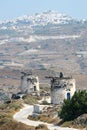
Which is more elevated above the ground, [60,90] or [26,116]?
[60,90]

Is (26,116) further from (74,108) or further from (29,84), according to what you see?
(29,84)

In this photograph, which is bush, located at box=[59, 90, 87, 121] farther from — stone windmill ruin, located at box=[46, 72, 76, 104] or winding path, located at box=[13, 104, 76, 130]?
stone windmill ruin, located at box=[46, 72, 76, 104]

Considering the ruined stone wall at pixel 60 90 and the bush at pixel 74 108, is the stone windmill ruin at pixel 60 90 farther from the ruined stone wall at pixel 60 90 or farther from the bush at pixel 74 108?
the bush at pixel 74 108

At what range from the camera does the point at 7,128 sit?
38.4 metres

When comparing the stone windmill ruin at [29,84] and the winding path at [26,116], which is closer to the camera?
the winding path at [26,116]

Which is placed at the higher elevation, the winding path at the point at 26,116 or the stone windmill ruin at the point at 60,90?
the stone windmill ruin at the point at 60,90

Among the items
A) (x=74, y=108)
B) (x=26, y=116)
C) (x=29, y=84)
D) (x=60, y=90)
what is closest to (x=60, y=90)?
(x=60, y=90)

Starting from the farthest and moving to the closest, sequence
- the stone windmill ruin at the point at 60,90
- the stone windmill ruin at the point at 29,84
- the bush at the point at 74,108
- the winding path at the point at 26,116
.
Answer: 1. the stone windmill ruin at the point at 29,84
2. the stone windmill ruin at the point at 60,90
3. the bush at the point at 74,108
4. the winding path at the point at 26,116

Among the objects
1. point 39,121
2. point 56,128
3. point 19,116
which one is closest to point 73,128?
point 56,128

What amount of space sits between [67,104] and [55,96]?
1155 cm

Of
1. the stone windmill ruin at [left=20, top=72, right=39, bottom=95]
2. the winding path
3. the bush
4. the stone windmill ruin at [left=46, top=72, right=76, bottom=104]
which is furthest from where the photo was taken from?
the stone windmill ruin at [left=20, top=72, right=39, bottom=95]

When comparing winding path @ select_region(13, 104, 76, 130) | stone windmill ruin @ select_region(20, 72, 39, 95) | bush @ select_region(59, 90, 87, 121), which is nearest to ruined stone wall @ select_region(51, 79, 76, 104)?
winding path @ select_region(13, 104, 76, 130)

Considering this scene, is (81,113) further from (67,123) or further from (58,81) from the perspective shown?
(58,81)

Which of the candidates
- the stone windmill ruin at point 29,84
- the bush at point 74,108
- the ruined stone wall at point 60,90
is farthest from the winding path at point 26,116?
the stone windmill ruin at point 29,84
